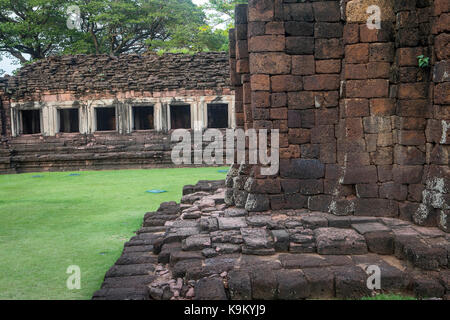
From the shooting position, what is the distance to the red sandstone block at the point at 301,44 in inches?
226

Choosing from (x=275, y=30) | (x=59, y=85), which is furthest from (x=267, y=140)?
(x=59, y=85)

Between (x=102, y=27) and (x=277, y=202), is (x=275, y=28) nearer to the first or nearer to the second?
(x=277, y=202)

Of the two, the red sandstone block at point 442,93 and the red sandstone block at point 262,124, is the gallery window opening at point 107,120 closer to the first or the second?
the red sandstone block at point 262,124

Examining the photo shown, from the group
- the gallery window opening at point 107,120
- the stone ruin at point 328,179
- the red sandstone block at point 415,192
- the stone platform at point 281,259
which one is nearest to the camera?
the stone platform at point 281,259

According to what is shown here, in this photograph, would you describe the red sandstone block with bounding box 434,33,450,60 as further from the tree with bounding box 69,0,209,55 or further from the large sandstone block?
the tree with bounding box 69,0,209,55

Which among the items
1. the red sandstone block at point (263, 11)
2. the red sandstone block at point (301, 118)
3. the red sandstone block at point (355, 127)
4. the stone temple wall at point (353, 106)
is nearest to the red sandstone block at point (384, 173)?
the stone temple wall at point (353, 106)

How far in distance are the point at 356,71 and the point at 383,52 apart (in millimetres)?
448

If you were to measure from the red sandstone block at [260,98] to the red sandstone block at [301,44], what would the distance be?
2.61ft

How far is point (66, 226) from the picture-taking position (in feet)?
22.7

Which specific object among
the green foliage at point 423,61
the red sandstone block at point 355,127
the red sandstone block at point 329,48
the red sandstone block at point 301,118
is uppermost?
the red sandstone block at point 329,48

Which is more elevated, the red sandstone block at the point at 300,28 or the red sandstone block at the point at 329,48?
the red sandstone block at the point at 300,28

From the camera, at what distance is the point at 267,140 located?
231 inches
